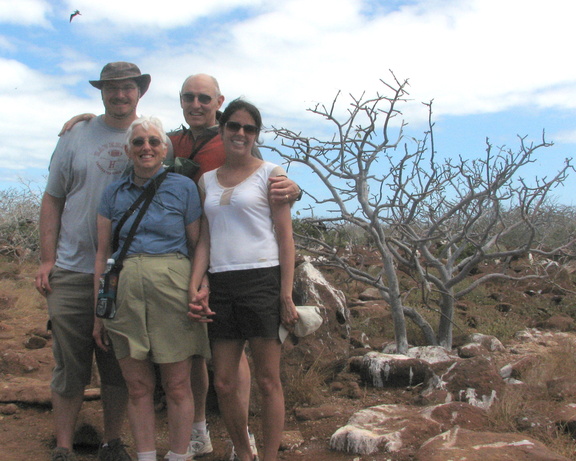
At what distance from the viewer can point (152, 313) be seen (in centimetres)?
280

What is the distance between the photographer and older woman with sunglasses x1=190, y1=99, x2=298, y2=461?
280 centimetres

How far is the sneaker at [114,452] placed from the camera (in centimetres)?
327

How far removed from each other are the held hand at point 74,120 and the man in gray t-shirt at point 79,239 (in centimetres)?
3

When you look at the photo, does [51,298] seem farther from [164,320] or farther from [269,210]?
[269,210]

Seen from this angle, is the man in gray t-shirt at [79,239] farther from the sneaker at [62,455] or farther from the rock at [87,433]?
the rock at [87,433]

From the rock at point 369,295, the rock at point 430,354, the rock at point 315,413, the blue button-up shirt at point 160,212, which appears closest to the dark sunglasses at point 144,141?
the blue button-up shirt at point 160,212

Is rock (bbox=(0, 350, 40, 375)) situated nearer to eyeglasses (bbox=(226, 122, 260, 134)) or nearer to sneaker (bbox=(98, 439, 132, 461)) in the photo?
sneaker (bbox=(98, 439, 132, 461))

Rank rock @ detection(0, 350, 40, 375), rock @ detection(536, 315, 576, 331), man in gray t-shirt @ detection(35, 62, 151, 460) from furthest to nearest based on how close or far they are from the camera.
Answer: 1. rock @ detection(536, 315, 576, 331)
2. rock @ detection(0, 350, 40, 375)
3. man in gray t-shirt @ detection(35, 62, 151, 460)

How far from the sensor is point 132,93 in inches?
127

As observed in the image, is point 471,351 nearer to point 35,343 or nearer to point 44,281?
point 44,281

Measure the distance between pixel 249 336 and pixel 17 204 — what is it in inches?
513

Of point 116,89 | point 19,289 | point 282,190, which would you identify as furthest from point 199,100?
point 19,289

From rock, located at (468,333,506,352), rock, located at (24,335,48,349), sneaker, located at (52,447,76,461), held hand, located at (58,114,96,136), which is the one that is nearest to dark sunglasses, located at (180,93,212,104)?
held hand, located at (58,114,96,136)

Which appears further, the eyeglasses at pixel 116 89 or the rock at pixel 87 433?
the rock at pixel 87 433
